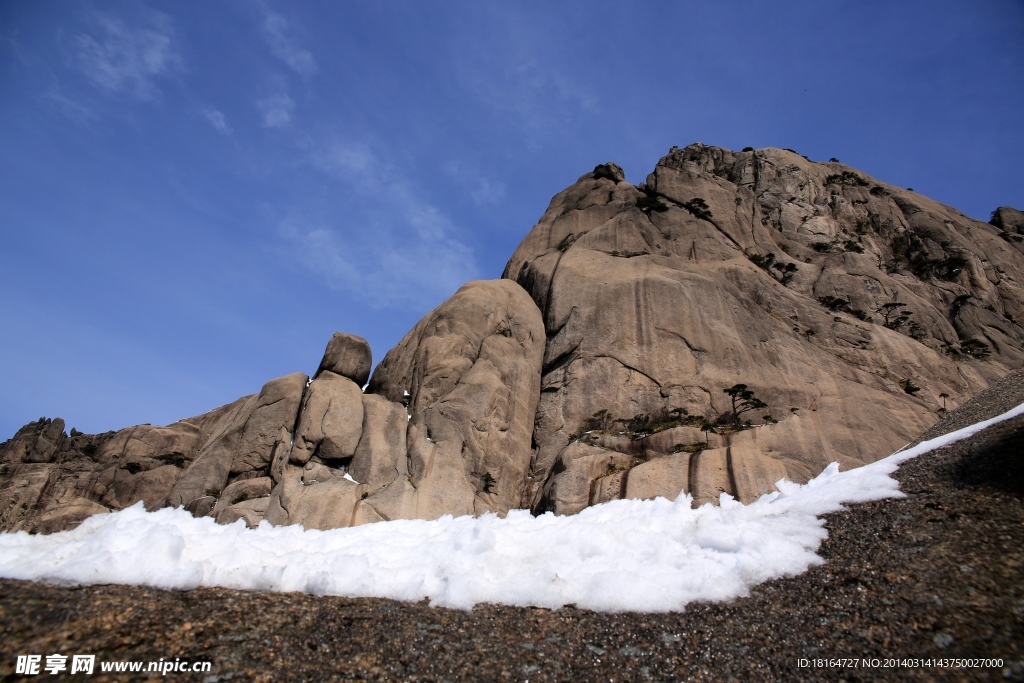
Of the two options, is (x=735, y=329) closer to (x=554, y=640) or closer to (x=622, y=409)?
(x=622, y=409)

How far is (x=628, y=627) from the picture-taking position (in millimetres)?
10086

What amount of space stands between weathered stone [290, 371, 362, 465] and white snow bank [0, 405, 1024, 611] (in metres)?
11.0

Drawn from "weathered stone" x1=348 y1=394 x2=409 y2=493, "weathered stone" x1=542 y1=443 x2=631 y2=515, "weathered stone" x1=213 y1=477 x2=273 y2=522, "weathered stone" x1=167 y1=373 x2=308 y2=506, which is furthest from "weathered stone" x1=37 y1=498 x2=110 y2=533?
"weathered stone" x1=542 y1=443 x2=631 y2=515

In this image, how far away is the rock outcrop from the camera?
2633 centimetres

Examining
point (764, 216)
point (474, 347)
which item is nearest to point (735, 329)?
point (474, 347)

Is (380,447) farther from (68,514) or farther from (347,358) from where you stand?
(68,514)

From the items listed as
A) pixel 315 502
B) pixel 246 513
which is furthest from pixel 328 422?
pixel 246 513

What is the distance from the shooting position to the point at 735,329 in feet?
117

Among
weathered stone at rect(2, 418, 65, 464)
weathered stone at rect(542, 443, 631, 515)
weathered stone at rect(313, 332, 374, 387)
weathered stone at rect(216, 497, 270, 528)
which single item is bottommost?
weathered stone at rect(216, 497, 270, 528)

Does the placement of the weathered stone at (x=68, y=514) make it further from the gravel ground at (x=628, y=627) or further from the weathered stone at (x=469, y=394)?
the gravel ground at (x=628, y=627)

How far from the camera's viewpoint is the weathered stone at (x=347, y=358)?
106 ft

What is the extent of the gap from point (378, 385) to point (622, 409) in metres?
14.1

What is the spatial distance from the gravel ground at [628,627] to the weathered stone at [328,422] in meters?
16.2

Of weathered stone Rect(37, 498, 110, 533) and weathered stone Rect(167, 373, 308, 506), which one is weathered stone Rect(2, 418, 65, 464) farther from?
Result: weathered stone Rect(167, 373, 308, 506)
